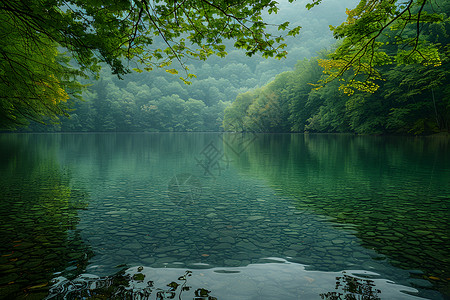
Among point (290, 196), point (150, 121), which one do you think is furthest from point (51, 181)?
point (150, 121)

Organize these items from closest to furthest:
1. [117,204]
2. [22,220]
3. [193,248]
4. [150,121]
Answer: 1. [193,248]
2. [22,220]
3. [117,204]
4. [150,121]

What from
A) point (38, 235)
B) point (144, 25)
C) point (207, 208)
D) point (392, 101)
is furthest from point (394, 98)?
point (38, 235)

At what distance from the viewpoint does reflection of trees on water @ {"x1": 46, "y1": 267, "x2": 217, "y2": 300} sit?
4.02 meters

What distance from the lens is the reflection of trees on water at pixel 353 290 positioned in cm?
406

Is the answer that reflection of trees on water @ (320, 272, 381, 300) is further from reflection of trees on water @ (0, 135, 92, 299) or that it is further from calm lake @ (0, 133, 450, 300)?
reflection of trees on water @ (0, 135, 92, 299)

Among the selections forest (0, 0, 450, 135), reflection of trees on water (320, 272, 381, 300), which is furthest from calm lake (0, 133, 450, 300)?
forest (0, 0, 450, 135)

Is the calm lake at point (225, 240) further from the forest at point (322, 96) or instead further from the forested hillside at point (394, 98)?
the forested hillside at point (394, 98)

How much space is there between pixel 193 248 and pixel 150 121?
144 meters

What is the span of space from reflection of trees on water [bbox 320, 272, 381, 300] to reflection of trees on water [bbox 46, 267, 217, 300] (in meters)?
1.82

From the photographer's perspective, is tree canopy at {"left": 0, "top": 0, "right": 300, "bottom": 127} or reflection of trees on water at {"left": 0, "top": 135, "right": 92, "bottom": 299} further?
tree canopy at {"left": 0, "top": 0, "right": 300, "bottom": 127}

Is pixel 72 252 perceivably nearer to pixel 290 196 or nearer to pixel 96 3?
pixel 96 3

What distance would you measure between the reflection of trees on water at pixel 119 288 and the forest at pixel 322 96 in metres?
4.79

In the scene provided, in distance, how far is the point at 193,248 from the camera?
5781mm

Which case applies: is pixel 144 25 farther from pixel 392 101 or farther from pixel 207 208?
pixel 392 101
